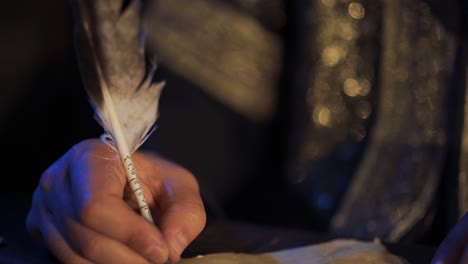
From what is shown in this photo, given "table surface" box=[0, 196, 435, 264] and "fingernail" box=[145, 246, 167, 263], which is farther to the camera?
"table surface" box=[0, 196, 435, 264]

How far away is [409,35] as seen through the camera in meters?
0.67

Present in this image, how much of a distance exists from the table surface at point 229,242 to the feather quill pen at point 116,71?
0.36 ft

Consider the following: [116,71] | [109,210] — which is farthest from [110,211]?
[116,71]

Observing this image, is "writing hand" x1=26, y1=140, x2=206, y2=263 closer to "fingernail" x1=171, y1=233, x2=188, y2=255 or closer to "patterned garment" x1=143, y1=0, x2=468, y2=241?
"fingernail" x1=171, y1=233, x2=188, y2=255

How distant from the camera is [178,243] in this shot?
419mm

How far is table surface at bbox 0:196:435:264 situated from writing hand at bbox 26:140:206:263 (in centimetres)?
2

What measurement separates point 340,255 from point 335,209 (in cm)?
21

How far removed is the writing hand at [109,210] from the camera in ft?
1.34

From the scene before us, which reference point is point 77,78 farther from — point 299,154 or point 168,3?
point 299,154

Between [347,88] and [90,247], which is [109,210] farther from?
[347,88]

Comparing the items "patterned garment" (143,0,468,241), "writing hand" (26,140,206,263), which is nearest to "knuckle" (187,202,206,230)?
"writing hand" (26,140,206,263)

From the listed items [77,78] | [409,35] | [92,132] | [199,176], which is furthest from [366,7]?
[77,78]

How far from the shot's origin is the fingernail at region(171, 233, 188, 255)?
42 cm

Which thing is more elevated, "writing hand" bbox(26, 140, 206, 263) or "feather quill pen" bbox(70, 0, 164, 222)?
"feather quill pen" bbox(70, 0, 164, 222)
